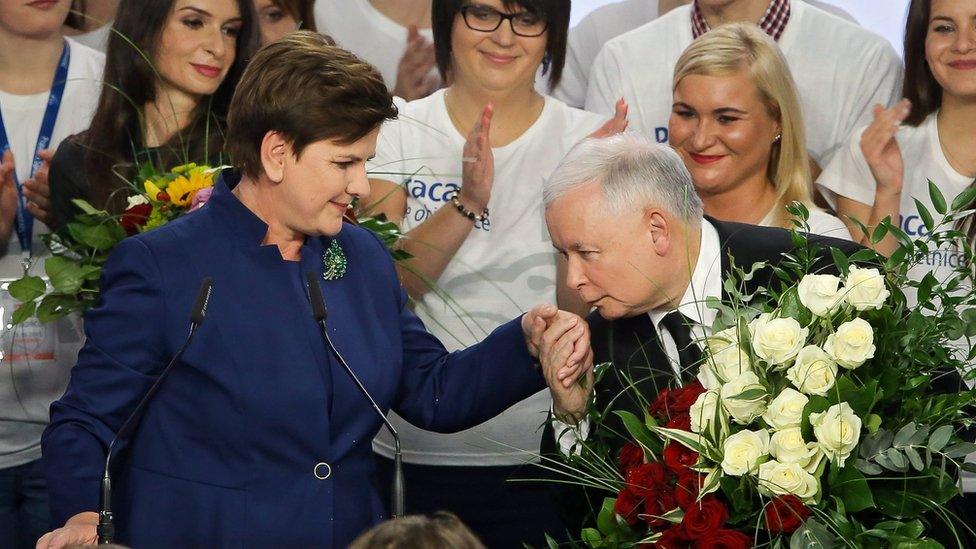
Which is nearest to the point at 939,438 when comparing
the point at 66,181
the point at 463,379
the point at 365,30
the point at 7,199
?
the point at 463,379

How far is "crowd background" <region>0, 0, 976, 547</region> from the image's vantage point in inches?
135

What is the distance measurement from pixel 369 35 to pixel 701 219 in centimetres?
169

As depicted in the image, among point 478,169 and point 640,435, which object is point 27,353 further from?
point 640,435

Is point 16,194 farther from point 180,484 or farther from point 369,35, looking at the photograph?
point 180,484

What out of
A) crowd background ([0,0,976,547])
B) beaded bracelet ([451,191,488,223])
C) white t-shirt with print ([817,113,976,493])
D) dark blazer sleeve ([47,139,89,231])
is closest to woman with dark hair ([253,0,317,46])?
crowd background ([0,0,976,547])

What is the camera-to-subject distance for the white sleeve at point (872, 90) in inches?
148

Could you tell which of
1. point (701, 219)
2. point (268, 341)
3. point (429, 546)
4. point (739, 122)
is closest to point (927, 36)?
point (739, 122)

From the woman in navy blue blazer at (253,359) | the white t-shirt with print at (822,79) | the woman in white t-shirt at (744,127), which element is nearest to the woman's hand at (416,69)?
the white t-shirt with print at (822,79)

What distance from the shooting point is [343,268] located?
2555 mm

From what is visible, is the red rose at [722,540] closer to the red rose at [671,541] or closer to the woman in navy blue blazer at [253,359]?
the red rose at [671,541]

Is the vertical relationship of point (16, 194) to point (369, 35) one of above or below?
below

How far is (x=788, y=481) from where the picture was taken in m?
1.92

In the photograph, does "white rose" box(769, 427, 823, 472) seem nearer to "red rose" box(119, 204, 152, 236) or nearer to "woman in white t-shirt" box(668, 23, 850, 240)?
"woman in white t-shirt" box(668, 23, 850, 240)

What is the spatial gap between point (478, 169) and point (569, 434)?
1096mm
